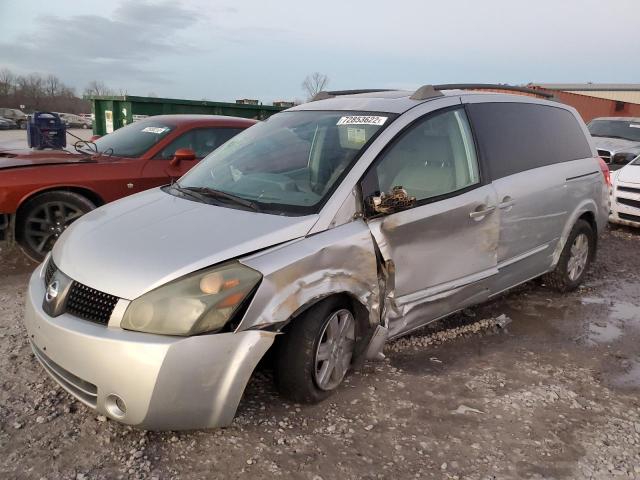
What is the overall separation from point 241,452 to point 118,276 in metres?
0.98

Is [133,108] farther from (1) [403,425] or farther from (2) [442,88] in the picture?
(1) [403,425]

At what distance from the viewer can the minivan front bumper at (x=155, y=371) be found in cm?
228

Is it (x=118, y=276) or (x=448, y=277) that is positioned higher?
(x=118, y=276)

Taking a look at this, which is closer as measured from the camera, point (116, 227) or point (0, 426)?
point (0, 426)

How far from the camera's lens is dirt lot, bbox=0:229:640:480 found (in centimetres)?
246

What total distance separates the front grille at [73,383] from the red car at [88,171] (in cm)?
281

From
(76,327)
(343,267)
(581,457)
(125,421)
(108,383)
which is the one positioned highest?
(343,267)

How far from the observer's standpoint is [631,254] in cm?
693

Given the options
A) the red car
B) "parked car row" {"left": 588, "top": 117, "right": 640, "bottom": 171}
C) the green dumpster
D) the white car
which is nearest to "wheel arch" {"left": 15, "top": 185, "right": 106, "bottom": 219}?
the red car

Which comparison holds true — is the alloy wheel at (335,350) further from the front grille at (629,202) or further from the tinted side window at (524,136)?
the front grille at (629,202)

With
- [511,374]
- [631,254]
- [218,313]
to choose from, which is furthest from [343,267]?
[631,254]

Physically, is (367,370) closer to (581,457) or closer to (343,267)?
(343,267)

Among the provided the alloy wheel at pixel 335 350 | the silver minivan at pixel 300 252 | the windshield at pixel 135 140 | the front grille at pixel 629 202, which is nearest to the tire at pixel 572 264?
the silver minivan at pixel 300 252

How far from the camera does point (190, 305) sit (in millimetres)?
2363
